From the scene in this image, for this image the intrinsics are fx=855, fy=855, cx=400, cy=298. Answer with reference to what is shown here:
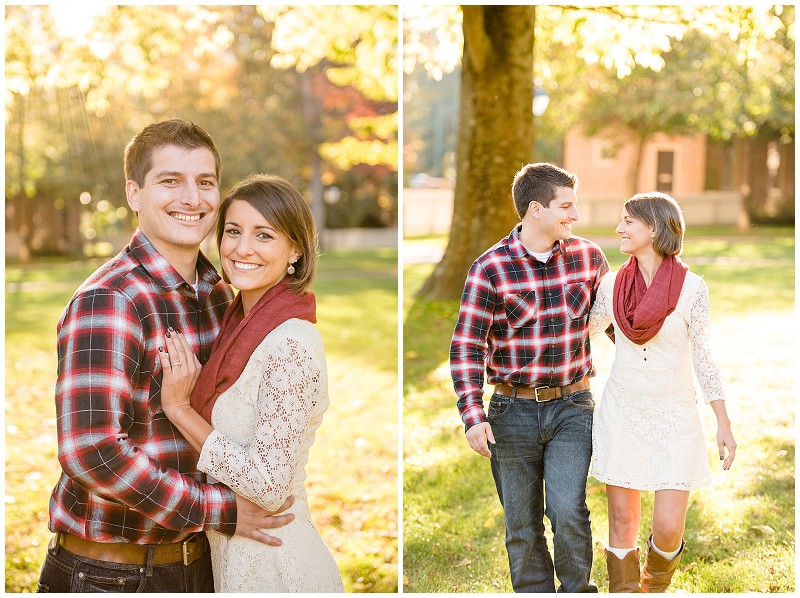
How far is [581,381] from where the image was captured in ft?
10.1

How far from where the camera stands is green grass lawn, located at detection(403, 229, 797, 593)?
395cm

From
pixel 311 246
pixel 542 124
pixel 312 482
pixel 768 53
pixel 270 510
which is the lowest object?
pixel 312 482

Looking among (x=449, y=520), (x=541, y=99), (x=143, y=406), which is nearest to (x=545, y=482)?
(x=143, y=406)

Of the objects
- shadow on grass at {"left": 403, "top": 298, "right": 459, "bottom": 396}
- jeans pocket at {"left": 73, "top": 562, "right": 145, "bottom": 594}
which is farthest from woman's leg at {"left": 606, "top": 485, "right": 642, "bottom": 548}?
shadow on grass at {"left": 403, "top": 298, "right": 459, "bottom": 396}

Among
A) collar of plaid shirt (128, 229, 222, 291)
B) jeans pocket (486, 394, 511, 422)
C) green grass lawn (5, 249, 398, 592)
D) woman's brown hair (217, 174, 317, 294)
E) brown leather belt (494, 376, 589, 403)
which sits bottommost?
green grass lawn (5, 249, 398, 592)

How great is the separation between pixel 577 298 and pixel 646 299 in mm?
286

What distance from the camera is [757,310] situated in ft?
33.2

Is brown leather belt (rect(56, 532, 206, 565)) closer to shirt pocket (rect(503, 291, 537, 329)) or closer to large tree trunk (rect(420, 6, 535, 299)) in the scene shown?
shirt pocket (rect(503, 291, 537, 329))

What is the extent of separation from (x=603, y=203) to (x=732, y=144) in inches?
465

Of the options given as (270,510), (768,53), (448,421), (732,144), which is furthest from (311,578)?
(732,144)

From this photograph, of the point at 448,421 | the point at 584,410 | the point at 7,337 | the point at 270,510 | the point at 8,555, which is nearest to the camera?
the point at 270,510

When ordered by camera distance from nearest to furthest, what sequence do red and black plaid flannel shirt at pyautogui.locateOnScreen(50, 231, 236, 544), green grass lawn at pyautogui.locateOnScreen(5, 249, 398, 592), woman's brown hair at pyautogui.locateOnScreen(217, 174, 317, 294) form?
1. red and black plaid flannel shirt at pyautogui.locateOnScreen(50, 231, 236, 544)
2. woman's brown hair at pyautogui.locateOnScreen(217, 174, 317, 294)
3. green grass lawn at pyautogui.locateOnScreen(5, 249, 398, 592)

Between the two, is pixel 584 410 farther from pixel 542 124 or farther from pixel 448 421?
pixel 542 124

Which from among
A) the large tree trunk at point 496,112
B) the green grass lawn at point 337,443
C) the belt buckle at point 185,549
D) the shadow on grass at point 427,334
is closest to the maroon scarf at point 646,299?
the belt buckle at point 185,549
